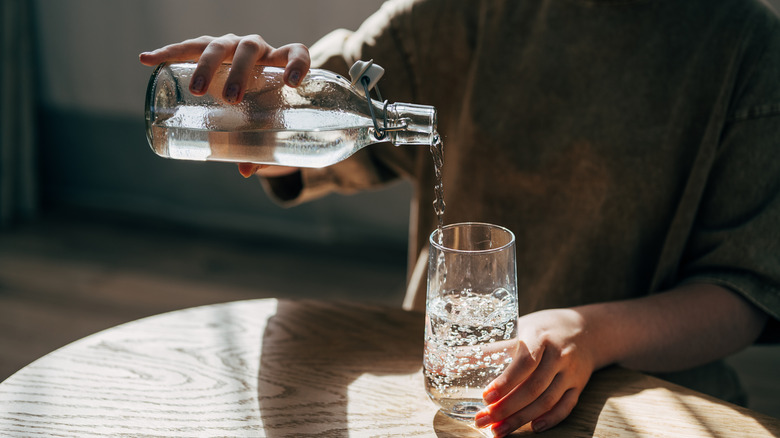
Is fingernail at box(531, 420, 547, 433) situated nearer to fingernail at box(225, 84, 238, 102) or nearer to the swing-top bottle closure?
the swing-top bottle closure

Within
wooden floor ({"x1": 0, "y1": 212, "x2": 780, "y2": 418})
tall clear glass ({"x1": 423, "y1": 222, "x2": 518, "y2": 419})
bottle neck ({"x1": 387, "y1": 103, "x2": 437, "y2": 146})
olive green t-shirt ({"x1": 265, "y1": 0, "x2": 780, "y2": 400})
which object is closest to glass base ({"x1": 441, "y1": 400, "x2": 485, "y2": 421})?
tall clear glass ({"x1": 423, "y1": 222, "x2": 518, "y2": 419})

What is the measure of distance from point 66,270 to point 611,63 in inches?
85.6

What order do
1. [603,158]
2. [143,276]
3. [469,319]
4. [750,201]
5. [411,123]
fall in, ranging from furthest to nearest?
1. [143,276]
2. [603,158]
3. [750,201]
4. [411,123]
5. [469,319]

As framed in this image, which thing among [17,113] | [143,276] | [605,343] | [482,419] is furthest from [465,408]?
[17,113]

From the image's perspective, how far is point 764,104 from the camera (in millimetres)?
921

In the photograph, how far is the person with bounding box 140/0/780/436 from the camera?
881 millimetres

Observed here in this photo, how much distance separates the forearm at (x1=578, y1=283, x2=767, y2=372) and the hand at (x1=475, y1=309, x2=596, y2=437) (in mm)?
56

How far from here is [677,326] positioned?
0.87 m

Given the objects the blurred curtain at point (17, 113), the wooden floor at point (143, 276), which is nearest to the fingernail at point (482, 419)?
the wooden floor at point (143, 276)

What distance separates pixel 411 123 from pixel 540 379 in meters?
0.29

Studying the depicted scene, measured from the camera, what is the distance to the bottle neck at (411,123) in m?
0.77

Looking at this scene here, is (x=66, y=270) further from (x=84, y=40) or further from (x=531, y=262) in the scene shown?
(x=531, y=262)

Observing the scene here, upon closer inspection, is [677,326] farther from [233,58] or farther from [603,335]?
[233,58]

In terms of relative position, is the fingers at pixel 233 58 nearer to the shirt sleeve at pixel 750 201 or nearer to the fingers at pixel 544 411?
the fingers at pixel 544 411
